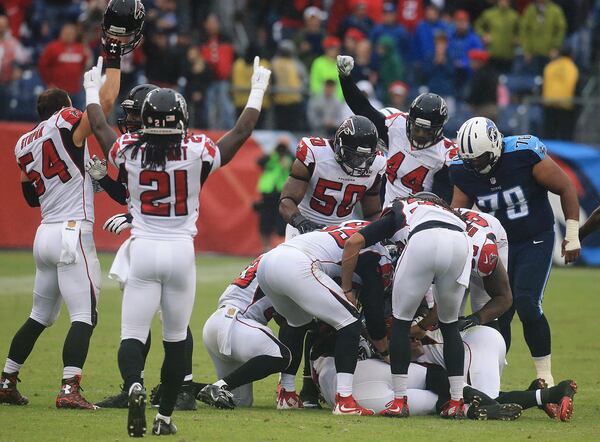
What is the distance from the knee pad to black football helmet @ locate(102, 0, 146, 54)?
10.4 ft

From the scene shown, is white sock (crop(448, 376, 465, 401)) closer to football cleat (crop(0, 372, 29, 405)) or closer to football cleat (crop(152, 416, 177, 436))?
football cleat (crop(152, 416, 177, 436))

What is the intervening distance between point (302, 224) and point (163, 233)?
2220mm

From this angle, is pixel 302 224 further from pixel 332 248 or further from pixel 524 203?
pixel 524 203

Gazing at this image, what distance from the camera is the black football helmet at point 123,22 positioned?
292 inches

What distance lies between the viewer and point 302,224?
27.4 feet

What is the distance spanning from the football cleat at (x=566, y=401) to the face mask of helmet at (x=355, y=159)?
2.10 meters

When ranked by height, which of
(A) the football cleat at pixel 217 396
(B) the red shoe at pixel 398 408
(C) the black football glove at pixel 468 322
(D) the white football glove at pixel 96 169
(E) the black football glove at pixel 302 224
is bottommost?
(A) the football cleat at pixel 217 396

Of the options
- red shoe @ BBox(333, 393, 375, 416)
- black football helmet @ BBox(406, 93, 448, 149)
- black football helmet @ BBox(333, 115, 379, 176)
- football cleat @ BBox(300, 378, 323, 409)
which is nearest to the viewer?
red shoe @ BBox(333, 393, 375, 416)

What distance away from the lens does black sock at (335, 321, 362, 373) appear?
7.23 meters

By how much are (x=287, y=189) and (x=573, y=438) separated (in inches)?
123

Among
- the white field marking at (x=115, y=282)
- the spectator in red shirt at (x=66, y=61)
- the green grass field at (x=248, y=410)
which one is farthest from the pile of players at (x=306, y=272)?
the spectator in red shirt at (x=66, y=61)

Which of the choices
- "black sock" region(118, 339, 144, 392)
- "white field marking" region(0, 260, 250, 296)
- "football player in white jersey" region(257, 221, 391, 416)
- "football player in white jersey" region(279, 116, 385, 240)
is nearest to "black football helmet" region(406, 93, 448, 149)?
"football player in white jersey" region(279, 116, 385, 240)

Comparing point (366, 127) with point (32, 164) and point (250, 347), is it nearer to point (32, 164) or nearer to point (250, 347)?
point (250, 347)

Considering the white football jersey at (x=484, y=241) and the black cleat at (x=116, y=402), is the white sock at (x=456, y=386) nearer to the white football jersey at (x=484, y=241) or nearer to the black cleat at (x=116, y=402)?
the white football jersey at (x=484, y=241)
